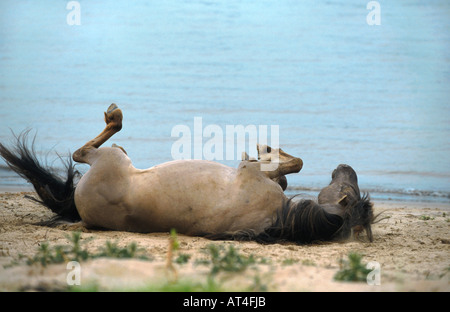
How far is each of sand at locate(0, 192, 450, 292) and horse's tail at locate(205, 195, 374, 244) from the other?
92 millimetres

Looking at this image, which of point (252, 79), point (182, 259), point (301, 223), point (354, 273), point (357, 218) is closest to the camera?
point (354, 273)

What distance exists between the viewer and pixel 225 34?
17594mm

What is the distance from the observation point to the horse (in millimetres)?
4328

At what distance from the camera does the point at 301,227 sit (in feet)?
14.2

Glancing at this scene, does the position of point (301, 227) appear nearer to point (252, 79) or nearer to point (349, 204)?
point (349, 204)

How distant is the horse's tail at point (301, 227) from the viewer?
14.1ft

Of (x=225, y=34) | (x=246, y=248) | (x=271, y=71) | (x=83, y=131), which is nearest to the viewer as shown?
(x=246, y=248)

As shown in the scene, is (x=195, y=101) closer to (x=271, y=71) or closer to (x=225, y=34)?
(x=271, y=71)

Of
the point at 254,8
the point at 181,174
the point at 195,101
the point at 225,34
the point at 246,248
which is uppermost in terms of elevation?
the point at 254,8

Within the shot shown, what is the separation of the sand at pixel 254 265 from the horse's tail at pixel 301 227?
0.09m

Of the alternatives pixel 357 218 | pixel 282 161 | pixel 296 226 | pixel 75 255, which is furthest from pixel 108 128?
pixel 357 218

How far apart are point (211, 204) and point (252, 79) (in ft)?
34.8
